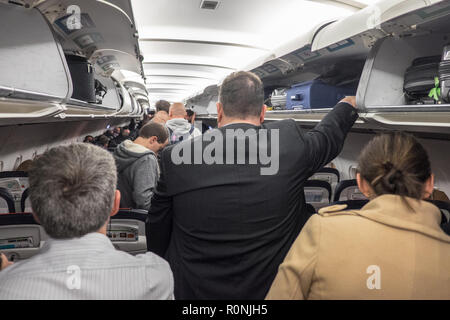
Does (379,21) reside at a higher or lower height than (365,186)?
higher

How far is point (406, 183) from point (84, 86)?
3413 mm

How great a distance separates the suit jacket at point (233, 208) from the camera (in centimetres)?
148

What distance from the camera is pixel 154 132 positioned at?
10.7 feet

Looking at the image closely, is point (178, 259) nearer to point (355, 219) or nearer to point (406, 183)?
point (355, 219)

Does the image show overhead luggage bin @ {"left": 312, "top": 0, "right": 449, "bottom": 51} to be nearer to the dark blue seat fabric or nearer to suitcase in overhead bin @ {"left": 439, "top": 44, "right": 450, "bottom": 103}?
suitcase in overhead bin @ {"left": 439, "top": 44, "right": 450, "bottom": 103}

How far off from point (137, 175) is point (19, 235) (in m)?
1.32

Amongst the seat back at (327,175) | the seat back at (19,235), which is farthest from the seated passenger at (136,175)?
the seat back at (327,175)

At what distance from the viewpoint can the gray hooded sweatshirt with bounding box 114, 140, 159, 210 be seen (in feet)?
9.29

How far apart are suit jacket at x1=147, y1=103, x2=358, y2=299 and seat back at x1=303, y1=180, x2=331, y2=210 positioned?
73 centimetres

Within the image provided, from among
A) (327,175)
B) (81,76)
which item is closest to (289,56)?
(327,175)

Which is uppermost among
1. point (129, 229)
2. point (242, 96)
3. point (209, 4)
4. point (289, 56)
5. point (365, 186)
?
point (209, 4)

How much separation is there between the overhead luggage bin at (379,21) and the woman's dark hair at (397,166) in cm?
79

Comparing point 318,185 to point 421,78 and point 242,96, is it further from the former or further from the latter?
point 242,96

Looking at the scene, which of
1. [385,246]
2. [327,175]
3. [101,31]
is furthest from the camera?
[327,175]
